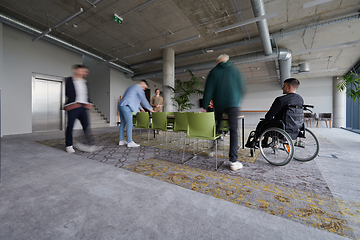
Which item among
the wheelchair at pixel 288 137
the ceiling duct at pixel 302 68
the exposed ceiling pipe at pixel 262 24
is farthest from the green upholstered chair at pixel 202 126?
the ceiling duct at pixel 302 68

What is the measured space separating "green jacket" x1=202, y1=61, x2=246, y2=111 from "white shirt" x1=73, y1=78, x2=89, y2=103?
2.24 meters

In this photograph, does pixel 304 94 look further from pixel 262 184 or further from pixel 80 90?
pixel 80 90

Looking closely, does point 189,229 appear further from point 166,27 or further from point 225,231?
point 166,27

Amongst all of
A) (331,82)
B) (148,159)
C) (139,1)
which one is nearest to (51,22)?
(139,1)

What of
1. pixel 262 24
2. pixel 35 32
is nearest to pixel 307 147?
pixel 262 24

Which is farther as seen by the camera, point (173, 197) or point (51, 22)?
point (51, 22)

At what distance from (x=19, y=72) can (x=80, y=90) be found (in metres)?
4.99

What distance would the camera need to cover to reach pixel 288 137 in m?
2.12

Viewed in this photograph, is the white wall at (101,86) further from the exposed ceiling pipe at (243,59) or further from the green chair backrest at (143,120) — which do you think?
the green chair backrest at (143,120)

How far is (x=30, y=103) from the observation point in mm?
6070

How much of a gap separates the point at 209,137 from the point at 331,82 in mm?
12060

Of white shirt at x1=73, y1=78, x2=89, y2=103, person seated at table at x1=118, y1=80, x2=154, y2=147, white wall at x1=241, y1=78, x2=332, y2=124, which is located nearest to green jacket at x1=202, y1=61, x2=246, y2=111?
person seated at table at x1=118, y1=80, x2=154, y2=147

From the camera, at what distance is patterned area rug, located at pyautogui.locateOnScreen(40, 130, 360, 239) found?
1.18 meters

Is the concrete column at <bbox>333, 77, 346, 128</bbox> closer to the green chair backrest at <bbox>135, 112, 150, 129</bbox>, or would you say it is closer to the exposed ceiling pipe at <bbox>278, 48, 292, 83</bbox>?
the exposed ceiling pipe at <bbox>278, 48, 292, 83</bbox>
